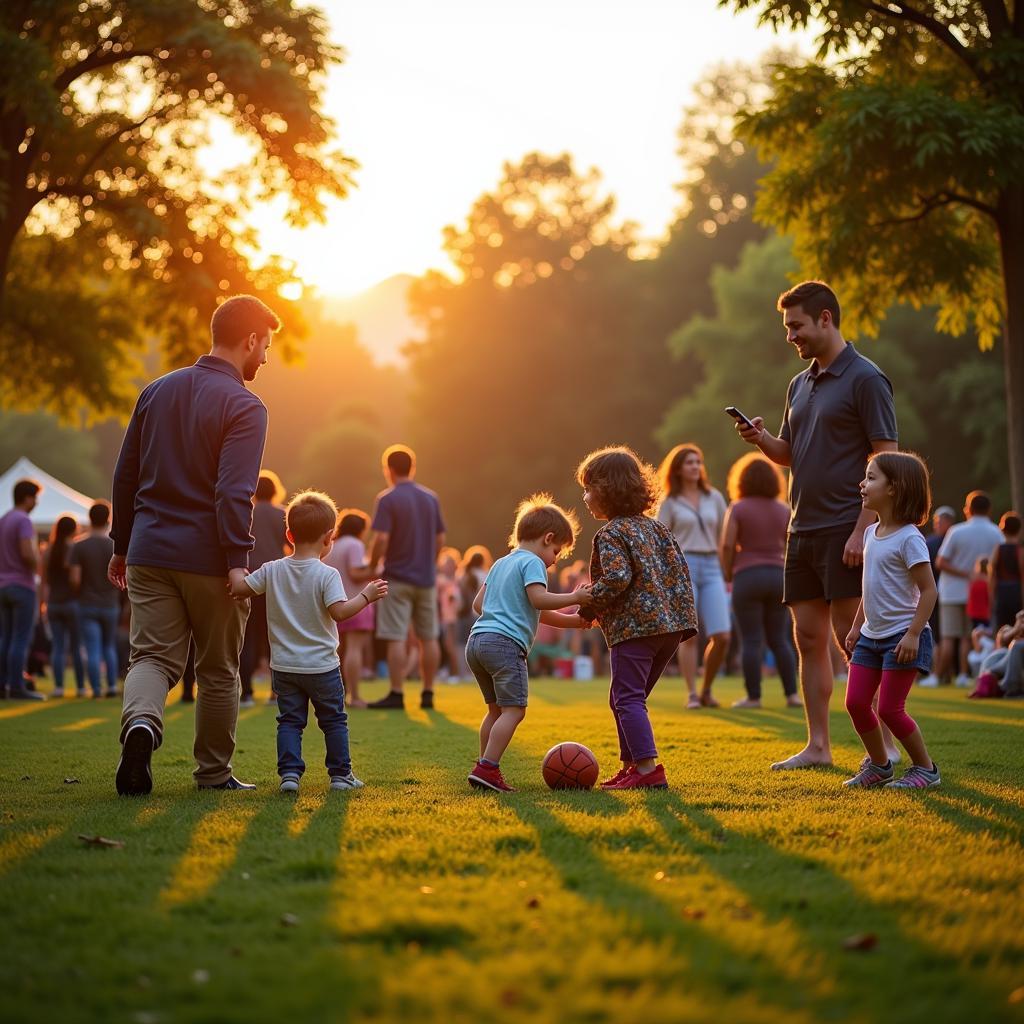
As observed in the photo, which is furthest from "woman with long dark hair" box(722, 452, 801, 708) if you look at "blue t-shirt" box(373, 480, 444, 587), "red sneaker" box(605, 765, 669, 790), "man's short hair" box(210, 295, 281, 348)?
"man's short hair" box(210, 295, 281, 348)

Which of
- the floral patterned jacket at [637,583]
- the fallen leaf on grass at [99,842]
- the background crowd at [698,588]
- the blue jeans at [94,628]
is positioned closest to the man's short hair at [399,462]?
the background crowd at [698,588]

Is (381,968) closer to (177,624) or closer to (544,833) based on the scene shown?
(544,833)

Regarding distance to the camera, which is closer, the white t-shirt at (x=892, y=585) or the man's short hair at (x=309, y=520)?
the white t-shirt at (x=892, y=585)

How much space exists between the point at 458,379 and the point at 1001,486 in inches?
991

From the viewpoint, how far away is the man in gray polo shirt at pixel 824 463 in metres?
7.04

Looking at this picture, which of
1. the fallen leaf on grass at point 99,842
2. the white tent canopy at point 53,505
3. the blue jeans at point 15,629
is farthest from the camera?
the white tent canopy at point 53,505

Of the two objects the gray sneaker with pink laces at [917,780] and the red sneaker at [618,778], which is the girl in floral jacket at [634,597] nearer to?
the red sneaker at [618,778]

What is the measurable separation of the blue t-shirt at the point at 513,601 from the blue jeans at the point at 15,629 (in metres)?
9.87

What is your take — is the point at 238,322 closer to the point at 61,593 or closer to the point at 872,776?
the point at 872,776

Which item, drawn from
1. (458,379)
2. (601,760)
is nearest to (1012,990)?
(601,760)

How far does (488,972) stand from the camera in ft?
10.3

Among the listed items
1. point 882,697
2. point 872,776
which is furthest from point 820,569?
point 872,776

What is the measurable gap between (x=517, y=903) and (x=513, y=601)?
2.94 meters

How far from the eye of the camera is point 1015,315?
15.9m
